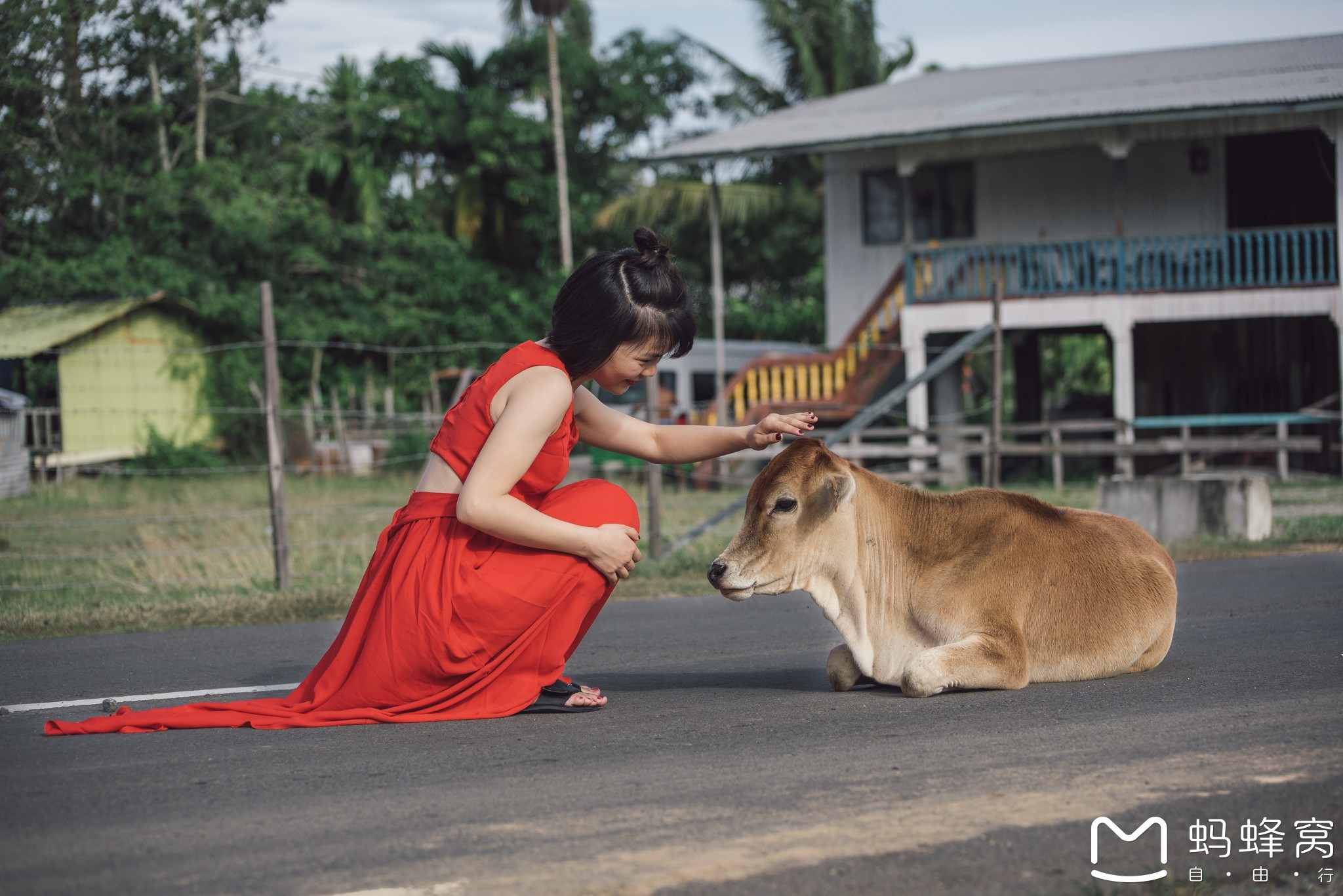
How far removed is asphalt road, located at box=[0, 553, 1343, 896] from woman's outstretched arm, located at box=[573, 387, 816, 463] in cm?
95

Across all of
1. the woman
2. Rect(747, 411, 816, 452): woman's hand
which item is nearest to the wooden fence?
Rect(747, 411, 816, 452): woman's hand

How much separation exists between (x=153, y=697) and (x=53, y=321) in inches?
1036

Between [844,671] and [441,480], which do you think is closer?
[441,480]

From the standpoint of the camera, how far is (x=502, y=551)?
467 cm

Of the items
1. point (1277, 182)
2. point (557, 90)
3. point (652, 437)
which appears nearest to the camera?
point (652, 437)

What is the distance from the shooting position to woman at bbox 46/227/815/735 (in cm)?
457

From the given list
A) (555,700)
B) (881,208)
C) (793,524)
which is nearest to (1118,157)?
(881,208)

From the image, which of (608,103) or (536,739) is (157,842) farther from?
(608,103)

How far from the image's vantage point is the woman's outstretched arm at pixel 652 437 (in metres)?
5.29

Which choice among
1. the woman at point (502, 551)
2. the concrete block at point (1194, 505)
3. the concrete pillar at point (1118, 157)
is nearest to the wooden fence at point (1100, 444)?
the concrete pillar at point (1118, 157)

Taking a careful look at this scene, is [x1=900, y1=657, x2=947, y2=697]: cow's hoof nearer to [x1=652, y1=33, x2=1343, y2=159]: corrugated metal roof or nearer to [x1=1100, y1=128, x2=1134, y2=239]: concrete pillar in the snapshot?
[x1=652, y1=33, x2=1343, y2=159]: corrugated metal roof

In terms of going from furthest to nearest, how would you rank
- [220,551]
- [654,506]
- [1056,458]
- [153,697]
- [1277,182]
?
1. [1277,182]
2. [1056,458]
3. [220,551]
4. [654,506]
5. [153,697]

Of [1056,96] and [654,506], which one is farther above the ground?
[1056,96]

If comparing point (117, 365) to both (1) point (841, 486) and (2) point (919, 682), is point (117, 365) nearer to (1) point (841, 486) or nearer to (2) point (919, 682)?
(1) point (841, 486)
